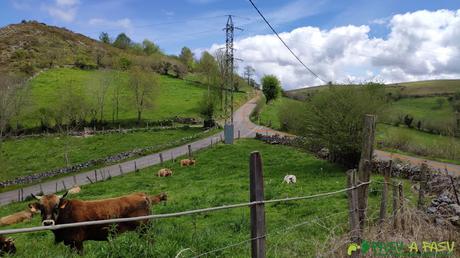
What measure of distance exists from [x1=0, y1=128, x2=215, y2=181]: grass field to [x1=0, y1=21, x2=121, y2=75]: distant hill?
1938 inches

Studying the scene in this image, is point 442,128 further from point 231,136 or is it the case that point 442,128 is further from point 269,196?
point 269,196

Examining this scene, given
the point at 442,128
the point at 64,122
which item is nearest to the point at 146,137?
the point at 64,122

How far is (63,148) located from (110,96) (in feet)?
92.8

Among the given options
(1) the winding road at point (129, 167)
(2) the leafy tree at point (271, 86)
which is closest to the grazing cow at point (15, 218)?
(1) the winding road at point (129, 167)

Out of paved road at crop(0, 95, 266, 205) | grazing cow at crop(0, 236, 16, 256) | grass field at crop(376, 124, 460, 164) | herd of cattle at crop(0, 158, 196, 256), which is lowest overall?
paved road at crop(0, 95, 266, 205)

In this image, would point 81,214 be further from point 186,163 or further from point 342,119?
point 186,163

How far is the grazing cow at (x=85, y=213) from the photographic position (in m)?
8.30

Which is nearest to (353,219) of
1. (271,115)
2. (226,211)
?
(226,211)

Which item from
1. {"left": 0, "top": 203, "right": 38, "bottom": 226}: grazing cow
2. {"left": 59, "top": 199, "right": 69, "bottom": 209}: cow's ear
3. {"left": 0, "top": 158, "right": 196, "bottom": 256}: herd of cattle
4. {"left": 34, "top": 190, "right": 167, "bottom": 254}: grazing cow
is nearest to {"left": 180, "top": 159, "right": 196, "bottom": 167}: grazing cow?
{"left": 0, "top": 203, "right": 38, "bottom": 226}: grazing cow

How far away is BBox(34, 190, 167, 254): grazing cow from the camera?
27.2ft

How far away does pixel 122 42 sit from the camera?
545 feet

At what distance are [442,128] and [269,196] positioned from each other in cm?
5276

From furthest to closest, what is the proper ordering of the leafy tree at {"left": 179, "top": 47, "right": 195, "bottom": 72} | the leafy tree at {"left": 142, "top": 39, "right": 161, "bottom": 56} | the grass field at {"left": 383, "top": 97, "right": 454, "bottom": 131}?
the leafy tree at {"left": 142, "top": 39, "right": 161, "bottom": 56}, the leafy tree at {"left": 179, "top": 47, "right": 195, "bottom": 72}, the grass field at {"left": 383, "top": 97, "right": 454, "bottom": 131}

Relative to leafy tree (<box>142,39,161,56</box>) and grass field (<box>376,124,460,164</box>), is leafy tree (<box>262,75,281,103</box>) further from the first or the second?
leafy tree (<box>142,39,161,56</box>)
